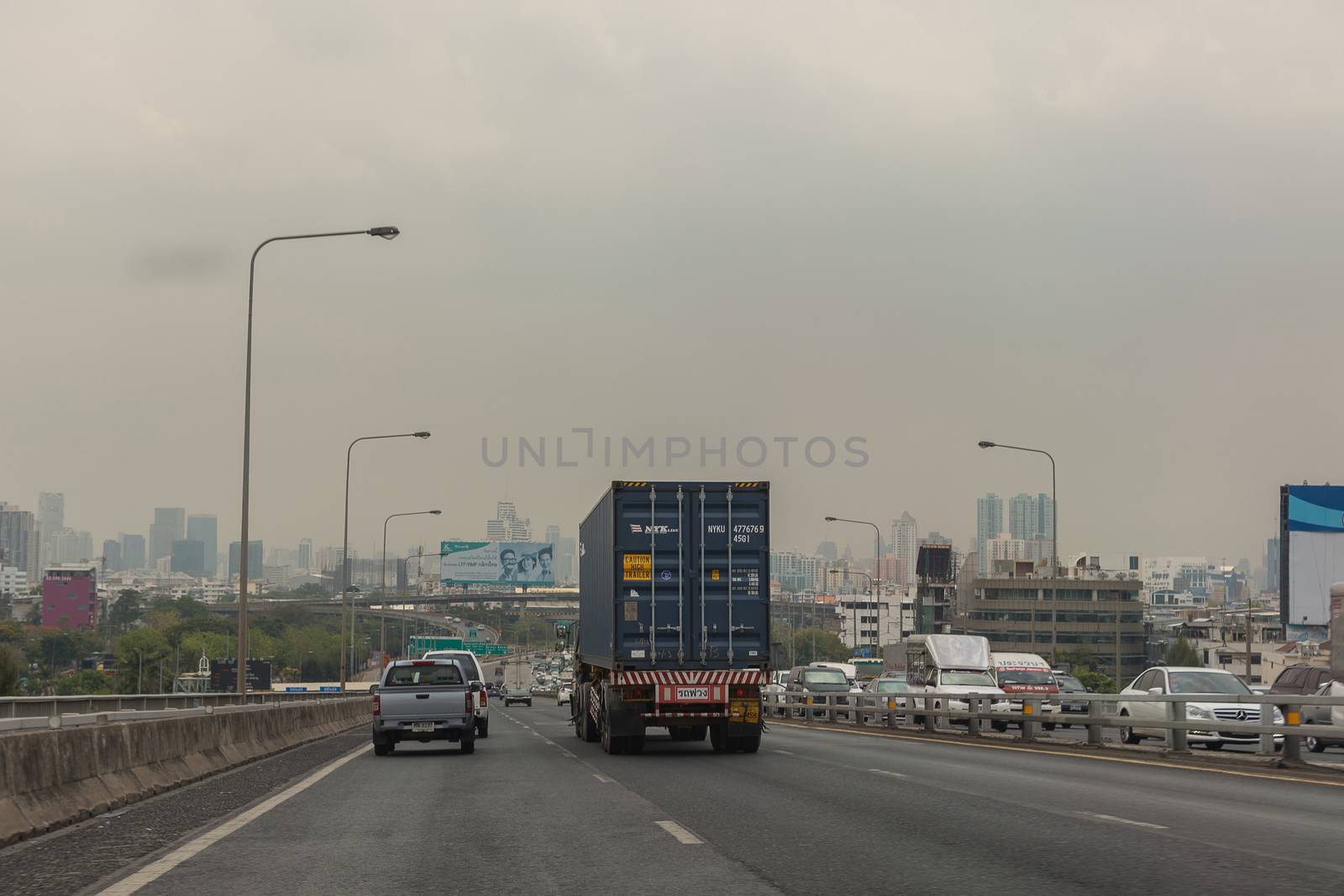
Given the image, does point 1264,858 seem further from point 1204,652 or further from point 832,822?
point 1204,652

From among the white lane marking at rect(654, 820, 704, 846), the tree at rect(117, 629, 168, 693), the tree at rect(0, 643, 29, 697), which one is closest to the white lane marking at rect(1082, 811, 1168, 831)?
the white lane marking at rect(654, 820, 704, 846)

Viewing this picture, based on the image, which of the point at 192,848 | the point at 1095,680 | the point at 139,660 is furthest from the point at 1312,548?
the point at 139,660

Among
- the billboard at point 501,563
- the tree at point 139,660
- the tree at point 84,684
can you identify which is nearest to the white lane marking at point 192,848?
the billboard at point 501,563

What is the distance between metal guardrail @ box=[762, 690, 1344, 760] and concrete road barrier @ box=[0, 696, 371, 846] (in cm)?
1191

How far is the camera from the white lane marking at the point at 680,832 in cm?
1186

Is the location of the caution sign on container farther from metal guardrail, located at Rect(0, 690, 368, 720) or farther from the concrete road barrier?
metal guardrail, located at Rect(0, 690, 368, 720)

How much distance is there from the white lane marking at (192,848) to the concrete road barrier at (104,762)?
4.58 feet

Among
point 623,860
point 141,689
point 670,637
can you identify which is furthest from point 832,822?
point 141,689

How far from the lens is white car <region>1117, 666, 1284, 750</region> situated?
29237 millimetres

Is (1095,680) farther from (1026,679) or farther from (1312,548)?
(1026,679)

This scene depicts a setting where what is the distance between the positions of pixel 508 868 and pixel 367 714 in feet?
167

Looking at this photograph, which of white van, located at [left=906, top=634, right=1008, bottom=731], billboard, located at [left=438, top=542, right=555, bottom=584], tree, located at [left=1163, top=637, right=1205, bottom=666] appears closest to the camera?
white van, located at [left=906, top=634, right=1008, bottom=731]

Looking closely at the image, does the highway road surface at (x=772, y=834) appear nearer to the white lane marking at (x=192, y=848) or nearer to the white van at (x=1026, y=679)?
the white lane marking at (x=192, y=848)

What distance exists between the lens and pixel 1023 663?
165ft
